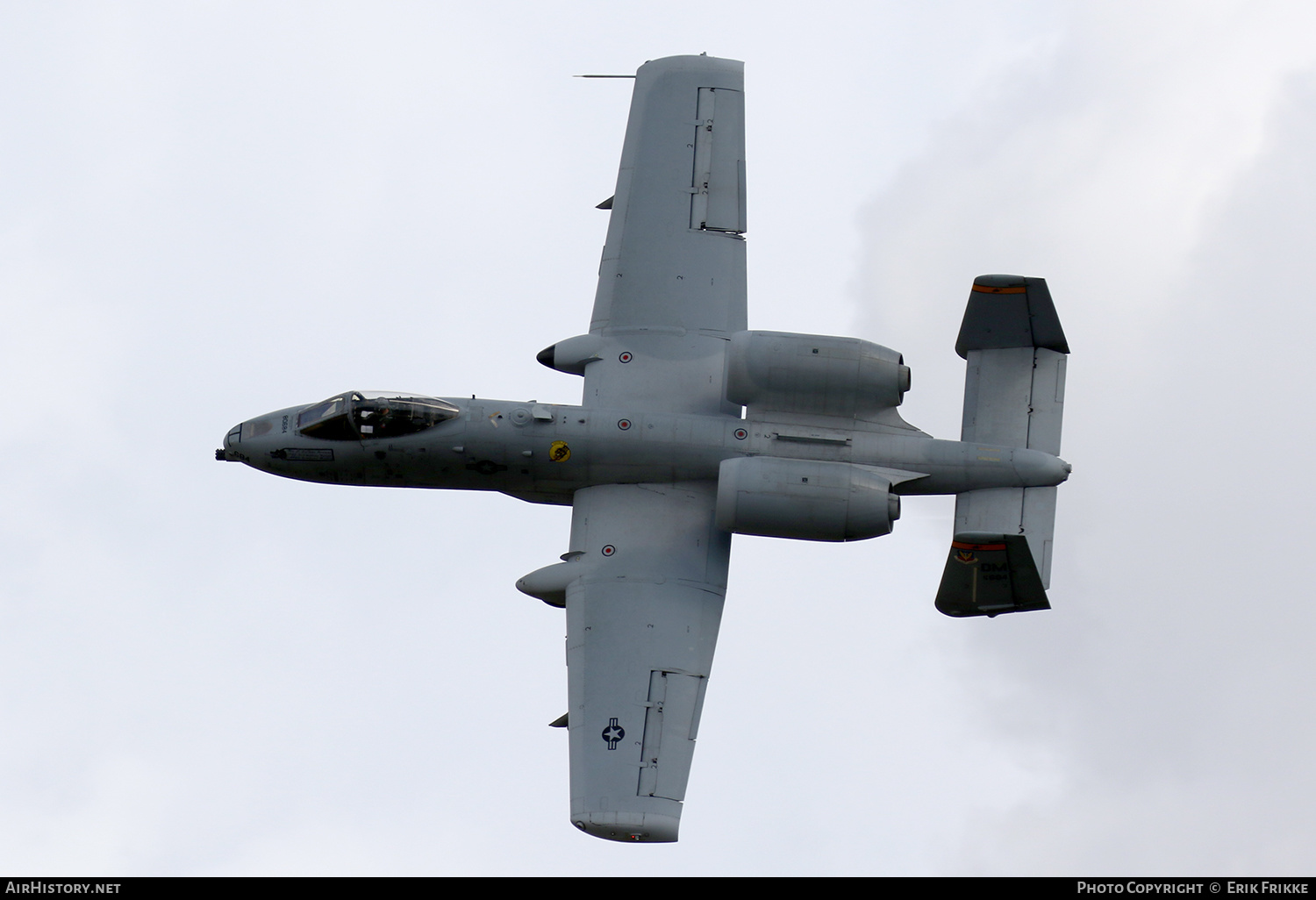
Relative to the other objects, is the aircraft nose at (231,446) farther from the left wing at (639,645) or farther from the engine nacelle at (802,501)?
the engine nacelle at (802,501)

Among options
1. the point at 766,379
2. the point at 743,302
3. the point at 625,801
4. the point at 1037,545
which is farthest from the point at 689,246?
the point at 625,801

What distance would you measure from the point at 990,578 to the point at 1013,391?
10.5 feet

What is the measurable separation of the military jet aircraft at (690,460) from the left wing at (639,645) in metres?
0.03

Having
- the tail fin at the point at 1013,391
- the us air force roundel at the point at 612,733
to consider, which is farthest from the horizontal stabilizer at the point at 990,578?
the us air force roundel at the point at 612,733

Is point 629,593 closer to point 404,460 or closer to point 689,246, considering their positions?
point 404,460

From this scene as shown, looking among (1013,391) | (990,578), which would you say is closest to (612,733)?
(990,578)

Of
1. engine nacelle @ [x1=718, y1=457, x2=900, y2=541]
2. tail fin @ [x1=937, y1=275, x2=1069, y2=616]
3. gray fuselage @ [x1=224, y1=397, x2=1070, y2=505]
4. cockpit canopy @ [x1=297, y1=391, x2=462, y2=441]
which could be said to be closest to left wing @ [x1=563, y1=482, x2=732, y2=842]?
gray fuselage @ [x1=224, y1=397, x2=1070, y2=505]

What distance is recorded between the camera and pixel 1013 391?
24.9m

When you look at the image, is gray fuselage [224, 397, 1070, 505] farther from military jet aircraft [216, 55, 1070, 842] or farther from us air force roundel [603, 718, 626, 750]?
us air force roundel [603, 718, 626, 750]

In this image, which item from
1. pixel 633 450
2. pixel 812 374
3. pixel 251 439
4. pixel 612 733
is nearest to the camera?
pixel 612 733

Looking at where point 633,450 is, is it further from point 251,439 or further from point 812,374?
point 251,439

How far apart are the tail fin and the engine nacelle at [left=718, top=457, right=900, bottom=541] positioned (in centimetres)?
156

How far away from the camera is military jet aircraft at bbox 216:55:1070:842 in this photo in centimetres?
2383

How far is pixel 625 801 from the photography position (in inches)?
896
